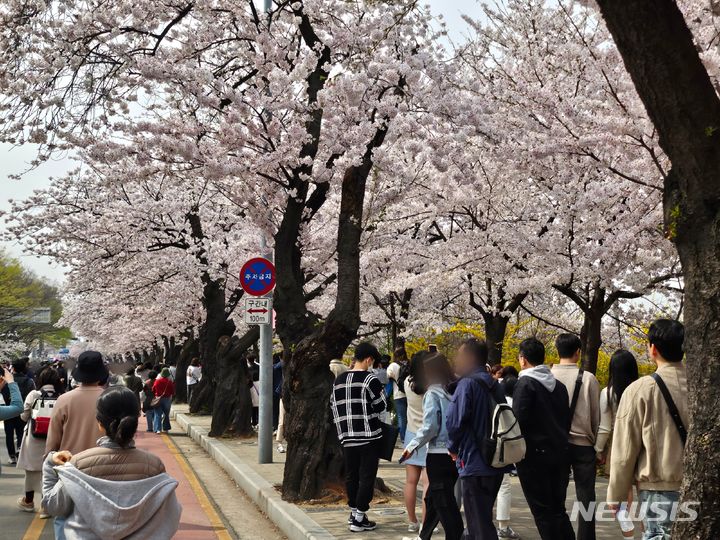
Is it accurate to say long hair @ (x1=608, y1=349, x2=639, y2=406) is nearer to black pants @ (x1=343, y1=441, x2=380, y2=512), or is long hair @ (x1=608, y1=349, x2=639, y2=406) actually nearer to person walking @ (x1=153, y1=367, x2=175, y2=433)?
black pants @ (x1=343, y1=441, x2=380, y2=512)

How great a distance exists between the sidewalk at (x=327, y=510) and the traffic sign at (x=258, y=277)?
281cm

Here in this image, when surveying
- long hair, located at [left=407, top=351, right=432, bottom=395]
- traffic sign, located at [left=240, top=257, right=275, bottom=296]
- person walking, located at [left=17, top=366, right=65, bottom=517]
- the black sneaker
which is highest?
traffic sign, located at [left=240, top=257, right=275, bottom=296]

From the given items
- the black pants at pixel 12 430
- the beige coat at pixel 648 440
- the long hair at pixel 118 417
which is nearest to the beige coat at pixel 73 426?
the long hair at pixel 118 417

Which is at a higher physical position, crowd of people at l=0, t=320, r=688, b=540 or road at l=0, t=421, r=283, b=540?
crowd of people at l=0, t=320, r=688, b=540

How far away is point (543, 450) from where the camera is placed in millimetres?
6465

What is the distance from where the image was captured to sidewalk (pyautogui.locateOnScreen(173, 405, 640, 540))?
8461 millimetres

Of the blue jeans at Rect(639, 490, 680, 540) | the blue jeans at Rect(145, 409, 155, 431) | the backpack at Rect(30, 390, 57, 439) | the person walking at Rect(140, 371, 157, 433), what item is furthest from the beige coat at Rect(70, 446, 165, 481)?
the blue jeans at Rect(145, 409, 155, 431)

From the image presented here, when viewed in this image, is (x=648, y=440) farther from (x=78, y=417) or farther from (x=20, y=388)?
(x=20, y=388)

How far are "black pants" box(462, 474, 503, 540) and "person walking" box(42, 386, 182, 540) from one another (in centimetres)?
254

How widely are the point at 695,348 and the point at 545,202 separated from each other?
13.0m

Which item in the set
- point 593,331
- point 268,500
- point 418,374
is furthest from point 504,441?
point 593,331

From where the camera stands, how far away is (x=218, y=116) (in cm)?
1262

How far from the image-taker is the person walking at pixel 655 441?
4.94 metres

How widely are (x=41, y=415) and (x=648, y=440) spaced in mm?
7490
